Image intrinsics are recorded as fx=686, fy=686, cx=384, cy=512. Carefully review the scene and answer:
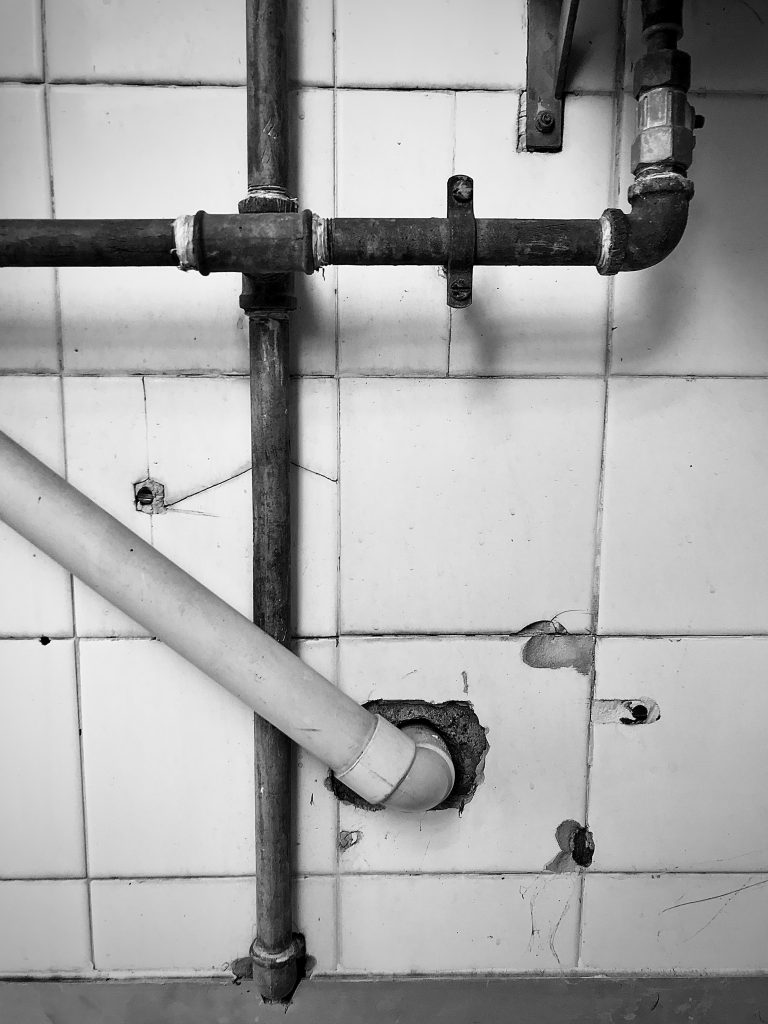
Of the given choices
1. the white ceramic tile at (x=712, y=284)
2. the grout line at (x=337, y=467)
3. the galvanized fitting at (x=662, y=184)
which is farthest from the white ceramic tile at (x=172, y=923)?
the galvanized fitting at (x=662, y=184)

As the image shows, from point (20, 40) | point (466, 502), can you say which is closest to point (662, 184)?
point (466, 502)

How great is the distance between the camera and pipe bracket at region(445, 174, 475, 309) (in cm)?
67

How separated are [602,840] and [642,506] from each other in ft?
1.42

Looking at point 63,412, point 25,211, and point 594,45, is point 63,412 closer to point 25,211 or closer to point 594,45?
point 25,211

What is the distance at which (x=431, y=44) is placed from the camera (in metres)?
0.77

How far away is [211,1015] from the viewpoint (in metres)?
0.85

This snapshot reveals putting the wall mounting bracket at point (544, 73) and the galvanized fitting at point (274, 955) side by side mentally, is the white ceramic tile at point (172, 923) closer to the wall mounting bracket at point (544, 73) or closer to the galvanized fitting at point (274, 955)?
the galvanized fitting at point (274, 955)

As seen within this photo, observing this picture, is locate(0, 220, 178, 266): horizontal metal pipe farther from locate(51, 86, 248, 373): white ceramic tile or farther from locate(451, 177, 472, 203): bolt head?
locate(451, 177, 472, 203): bolt head

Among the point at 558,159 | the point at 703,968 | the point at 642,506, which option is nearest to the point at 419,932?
the point at 703,968

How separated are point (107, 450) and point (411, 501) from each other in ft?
1.21

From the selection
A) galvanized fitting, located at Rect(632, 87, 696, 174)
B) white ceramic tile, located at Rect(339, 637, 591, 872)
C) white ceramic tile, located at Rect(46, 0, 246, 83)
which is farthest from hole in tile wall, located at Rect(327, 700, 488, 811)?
white ceramic tile, located at Rect(46, 0, 246, 83)

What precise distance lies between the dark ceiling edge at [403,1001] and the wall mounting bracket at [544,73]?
104cm

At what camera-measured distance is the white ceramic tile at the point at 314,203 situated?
2.56 ft

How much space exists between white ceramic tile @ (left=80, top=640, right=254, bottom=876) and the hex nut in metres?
0.82
